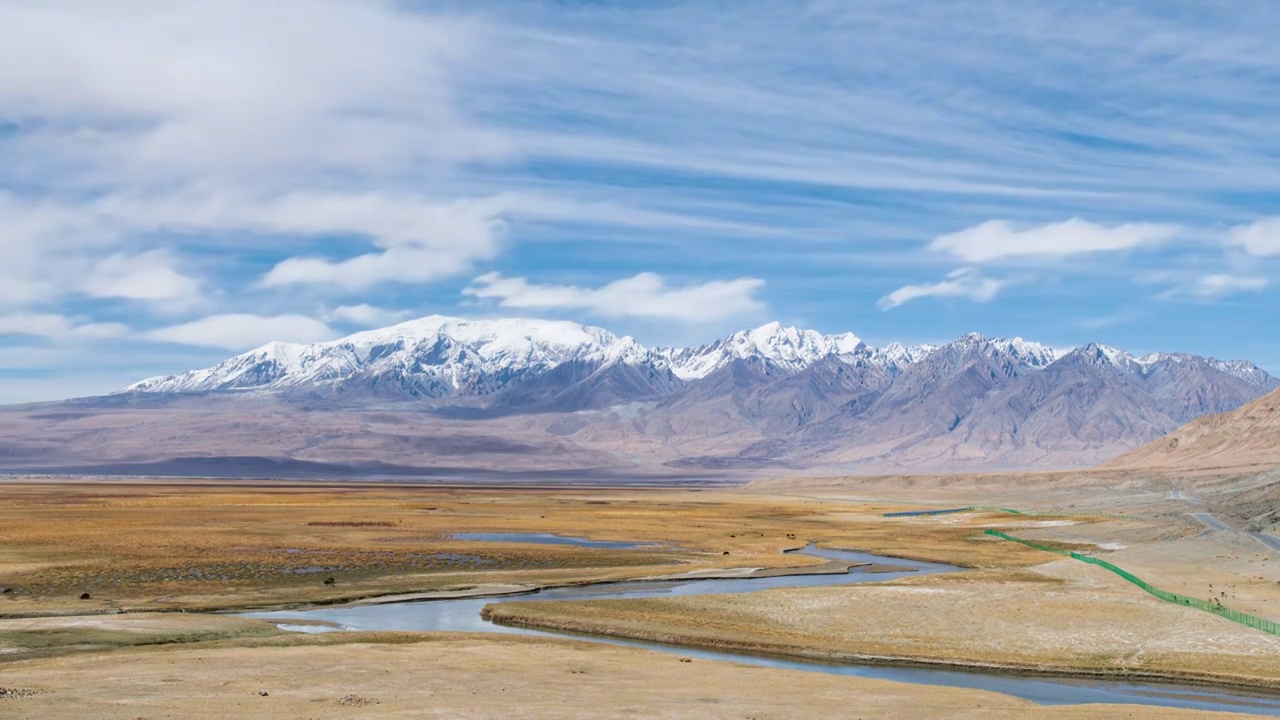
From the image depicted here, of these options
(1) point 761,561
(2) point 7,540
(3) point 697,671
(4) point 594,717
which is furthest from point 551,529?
(4) point 594,717

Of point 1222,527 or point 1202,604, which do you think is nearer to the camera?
point 1202,604

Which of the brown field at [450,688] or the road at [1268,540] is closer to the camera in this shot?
the brown field at [450,688]

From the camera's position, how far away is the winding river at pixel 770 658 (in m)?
36.4

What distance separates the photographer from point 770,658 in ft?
142

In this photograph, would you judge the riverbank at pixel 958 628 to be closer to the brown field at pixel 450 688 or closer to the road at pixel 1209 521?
the brown field at pixel 450 688

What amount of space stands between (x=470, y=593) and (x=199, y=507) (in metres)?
85.2

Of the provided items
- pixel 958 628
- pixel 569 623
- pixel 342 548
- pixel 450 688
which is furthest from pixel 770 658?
pixel 342 548

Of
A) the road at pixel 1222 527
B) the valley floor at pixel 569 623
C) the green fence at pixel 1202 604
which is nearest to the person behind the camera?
the valley floor at pixel 569 623

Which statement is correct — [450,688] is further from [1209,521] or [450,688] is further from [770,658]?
[1209,521]

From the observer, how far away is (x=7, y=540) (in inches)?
3071

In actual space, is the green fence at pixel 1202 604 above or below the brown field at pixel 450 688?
below

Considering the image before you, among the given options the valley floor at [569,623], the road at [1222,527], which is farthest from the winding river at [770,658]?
the road at [1222,527]

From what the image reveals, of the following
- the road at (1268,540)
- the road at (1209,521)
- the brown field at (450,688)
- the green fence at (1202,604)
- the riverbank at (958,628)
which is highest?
the brown field at (450,688)

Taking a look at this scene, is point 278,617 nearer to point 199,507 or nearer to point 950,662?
point 950,662
